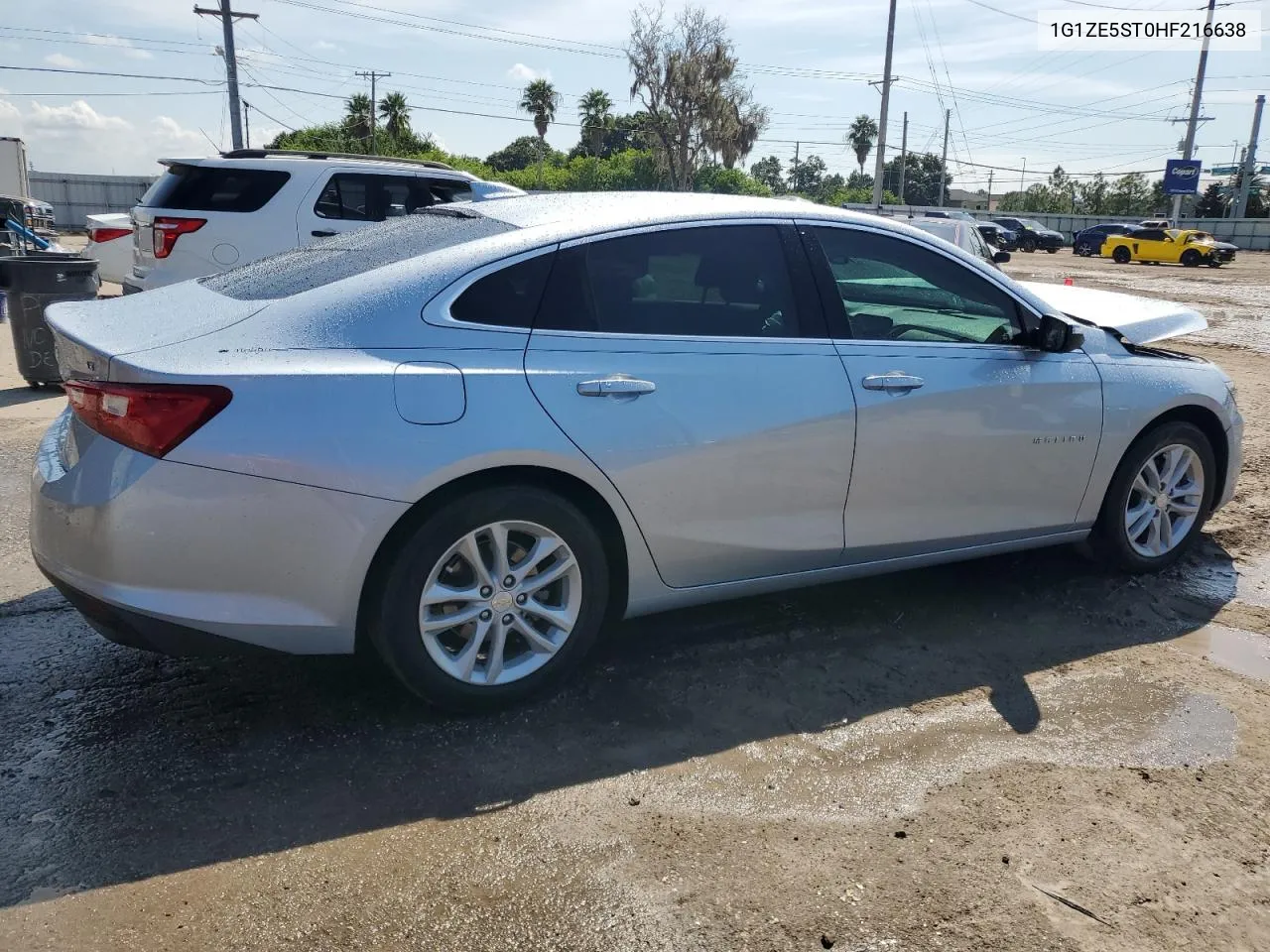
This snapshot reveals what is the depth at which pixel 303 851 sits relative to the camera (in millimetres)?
2707

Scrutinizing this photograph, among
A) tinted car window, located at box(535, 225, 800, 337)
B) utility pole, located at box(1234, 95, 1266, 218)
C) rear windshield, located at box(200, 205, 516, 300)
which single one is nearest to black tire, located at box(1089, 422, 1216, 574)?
tinted car window, located at box(535, 225, 800, 337)

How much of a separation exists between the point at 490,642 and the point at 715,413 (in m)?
1.05

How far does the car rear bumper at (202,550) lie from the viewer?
2902mm

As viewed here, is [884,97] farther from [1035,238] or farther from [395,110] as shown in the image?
[395,110]

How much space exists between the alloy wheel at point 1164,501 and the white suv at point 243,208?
5.73 meters

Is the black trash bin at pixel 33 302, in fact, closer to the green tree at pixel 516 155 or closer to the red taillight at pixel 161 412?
the red taillight at pixel 161 412

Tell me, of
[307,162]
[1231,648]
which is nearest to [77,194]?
[307,162]

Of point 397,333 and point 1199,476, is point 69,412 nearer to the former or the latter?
point 397,333

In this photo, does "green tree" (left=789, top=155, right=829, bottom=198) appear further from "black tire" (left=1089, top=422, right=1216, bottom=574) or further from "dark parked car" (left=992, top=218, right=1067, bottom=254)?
"black tire" (left=1089, top=422, right=1216, bottom=574)

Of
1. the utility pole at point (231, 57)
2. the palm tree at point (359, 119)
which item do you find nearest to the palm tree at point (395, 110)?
the palm tree at point (359, 119)

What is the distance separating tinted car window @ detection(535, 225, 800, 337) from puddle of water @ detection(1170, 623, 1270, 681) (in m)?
2.10

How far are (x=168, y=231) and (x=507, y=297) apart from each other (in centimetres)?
672

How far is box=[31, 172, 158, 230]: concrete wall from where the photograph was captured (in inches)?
1750

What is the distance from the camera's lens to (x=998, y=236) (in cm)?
4022
